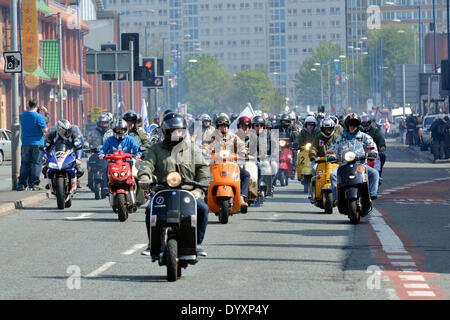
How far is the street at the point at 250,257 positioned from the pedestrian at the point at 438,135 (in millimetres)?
21292

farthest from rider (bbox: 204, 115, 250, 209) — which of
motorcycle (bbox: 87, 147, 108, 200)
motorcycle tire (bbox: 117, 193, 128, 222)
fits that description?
motorcycle (bbox: 87, 147, 108, 200)

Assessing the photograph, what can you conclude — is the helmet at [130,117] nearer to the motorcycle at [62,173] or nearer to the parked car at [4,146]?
the motorcycle at [62,173]

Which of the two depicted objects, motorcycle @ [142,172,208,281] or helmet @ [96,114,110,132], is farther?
helmet @ [96,114,110,132]

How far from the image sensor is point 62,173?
21094mm

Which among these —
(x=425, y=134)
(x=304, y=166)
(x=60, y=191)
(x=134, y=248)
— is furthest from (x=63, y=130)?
(x=425, y=134)

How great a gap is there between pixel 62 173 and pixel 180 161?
9.66 metres

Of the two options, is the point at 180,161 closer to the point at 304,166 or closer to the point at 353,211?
the point at 353,211

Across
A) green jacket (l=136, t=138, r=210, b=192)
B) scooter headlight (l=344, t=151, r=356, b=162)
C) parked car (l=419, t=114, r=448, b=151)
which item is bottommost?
parked car (l=419, t=114, r=448, b=151)

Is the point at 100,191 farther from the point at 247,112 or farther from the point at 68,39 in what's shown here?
the point at 68,39

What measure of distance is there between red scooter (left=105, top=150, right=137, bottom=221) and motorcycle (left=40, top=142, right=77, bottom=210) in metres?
2.27

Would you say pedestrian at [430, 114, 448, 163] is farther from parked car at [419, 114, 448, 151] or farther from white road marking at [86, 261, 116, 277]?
white road marking at [86, 261, 116, 277]

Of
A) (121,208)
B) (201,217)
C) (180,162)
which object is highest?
(180,162)

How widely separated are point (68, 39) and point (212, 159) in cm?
6720

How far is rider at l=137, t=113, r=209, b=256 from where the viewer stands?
11.6 meters
